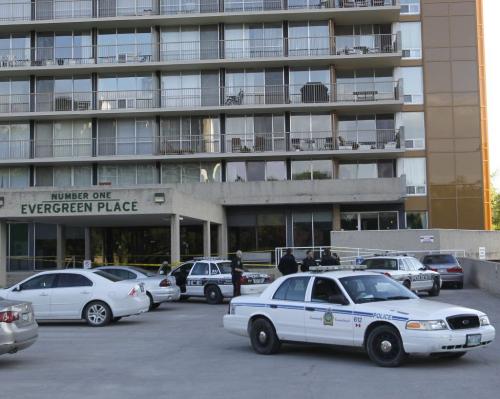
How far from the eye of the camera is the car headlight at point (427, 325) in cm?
1041

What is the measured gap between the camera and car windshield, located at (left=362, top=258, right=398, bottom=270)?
2439 centimetres

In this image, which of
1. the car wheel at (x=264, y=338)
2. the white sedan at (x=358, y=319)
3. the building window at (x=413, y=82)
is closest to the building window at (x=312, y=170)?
the building window at (x=413, y=82)

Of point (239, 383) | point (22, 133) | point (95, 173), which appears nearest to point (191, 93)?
point (95, 173)

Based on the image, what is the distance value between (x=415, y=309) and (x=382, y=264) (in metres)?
14.0

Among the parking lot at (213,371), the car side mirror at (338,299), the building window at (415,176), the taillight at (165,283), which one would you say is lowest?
the parking lot at (213,371)

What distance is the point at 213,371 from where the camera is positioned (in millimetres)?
10859

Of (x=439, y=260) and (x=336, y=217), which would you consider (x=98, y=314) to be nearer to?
(x=439, y=260)

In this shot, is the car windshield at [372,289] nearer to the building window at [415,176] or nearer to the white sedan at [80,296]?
the white sedan at [80,296]

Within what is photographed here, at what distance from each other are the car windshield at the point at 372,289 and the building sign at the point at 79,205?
→ 18.0 meters

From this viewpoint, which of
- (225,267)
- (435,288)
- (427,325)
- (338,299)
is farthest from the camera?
(435,288)

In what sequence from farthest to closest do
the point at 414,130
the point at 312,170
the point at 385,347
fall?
1. the point at 414,130
2. the point at 312,170
3. the point at 385,347

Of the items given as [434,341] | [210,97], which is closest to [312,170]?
[210,97]

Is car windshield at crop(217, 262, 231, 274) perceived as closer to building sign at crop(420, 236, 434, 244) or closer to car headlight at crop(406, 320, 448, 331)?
car headlight at crop(406, 320, 448, 331)

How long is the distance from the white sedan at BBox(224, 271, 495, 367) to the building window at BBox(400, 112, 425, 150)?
3748 centimetres
